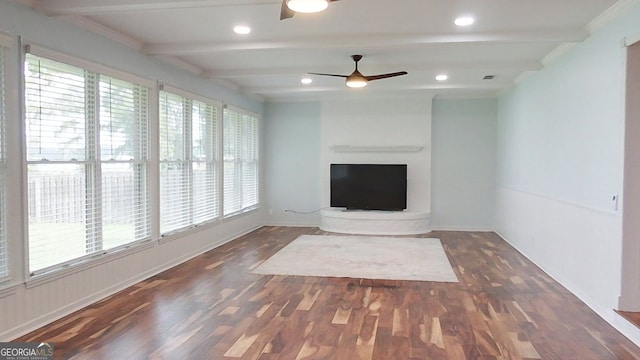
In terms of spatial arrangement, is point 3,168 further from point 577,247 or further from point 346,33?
point 577,247

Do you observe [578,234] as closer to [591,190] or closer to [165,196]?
[591,190]

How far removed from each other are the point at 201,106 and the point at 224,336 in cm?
390

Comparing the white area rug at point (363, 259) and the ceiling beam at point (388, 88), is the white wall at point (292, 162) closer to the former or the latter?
the ceiling beam at point (388, 88)

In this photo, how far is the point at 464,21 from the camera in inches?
156

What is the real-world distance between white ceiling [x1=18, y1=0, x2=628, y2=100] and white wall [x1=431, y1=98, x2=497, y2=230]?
225cm

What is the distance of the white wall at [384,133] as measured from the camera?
8.47 meters

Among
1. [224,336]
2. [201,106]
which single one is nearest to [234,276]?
[224,336]

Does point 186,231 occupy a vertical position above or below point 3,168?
below

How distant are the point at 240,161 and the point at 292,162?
59.4 inches

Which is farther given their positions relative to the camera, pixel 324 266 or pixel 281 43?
pixel 324 266

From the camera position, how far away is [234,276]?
5086mm

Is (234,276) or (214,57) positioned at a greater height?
(214,57)

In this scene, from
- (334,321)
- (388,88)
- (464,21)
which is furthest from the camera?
(388,88)

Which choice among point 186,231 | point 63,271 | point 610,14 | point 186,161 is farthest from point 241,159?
point 610,14
